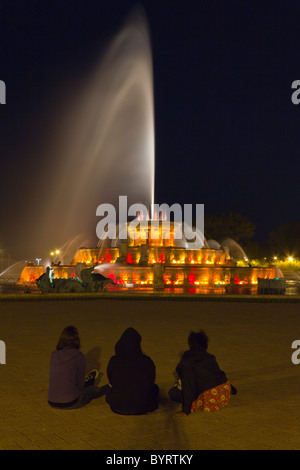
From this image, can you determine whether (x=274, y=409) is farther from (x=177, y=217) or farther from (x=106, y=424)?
(x=177, y=217)

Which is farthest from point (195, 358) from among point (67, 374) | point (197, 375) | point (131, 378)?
point (67, 374)

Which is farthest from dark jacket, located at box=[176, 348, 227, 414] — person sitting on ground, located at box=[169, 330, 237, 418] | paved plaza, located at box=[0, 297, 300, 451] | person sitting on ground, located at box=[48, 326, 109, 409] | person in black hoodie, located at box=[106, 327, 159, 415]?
person sitting on ground, located at box=[48, 326, 109, 409]

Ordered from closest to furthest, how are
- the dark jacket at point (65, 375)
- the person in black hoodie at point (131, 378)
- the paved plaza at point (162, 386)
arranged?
the paved plaza at point (162, 386), the person in black hoodie at point (131, 378), the dark jacket at point (65, 375)

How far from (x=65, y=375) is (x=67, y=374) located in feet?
0.08

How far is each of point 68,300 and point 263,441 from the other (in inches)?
632

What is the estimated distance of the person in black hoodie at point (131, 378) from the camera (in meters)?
4.93

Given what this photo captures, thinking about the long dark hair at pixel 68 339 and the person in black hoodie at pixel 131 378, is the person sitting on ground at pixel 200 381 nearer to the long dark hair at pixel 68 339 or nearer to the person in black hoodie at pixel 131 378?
the person in black hoodie at pixel 131 378

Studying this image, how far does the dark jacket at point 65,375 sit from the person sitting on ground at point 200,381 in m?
1.16

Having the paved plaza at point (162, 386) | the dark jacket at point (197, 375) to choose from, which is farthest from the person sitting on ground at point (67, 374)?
the dark jacket at point (197, 375)

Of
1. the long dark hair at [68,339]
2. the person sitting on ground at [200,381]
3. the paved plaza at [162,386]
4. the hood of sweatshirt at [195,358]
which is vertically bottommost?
the paved plaza at [162,386]

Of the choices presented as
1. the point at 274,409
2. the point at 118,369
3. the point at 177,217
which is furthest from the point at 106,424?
the point at 177,217

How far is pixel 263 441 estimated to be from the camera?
14.1ft

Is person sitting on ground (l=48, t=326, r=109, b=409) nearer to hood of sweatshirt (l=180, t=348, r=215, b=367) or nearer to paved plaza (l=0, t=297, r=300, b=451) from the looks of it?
paved plaza (l=0, t=297, r=300, b=451)

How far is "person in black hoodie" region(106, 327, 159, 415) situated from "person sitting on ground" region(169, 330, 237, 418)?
15.3 inches
